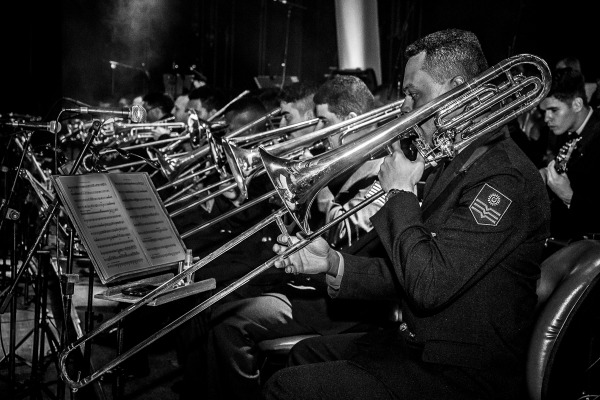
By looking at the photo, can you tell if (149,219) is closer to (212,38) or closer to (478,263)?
(478,263)

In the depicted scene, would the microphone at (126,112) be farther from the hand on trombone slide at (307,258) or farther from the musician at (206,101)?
the musician at (206,101)

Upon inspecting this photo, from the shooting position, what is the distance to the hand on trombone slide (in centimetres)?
235

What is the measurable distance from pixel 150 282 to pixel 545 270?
63.9 inches

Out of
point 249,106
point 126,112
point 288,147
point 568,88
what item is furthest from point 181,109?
point 126,112

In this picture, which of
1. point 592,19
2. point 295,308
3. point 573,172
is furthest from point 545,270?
point 592,19

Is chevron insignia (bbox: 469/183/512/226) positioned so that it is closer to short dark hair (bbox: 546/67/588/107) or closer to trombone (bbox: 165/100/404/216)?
trombone (bbox: 165/100/404/216)

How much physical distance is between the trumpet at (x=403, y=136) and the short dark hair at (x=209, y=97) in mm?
4641

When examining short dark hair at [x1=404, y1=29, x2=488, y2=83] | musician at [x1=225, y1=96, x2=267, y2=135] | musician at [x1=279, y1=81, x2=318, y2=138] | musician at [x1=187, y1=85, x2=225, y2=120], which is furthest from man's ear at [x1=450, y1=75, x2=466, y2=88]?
musician at [x1=187, y1=85, x2=225, y2=120]

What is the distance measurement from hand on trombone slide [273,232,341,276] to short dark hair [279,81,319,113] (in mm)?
2914

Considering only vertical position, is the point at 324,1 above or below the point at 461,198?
above

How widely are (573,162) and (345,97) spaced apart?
1.80 m

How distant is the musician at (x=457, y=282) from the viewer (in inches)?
78.0

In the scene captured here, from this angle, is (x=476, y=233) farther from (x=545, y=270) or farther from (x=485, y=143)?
(x=545, y=270)

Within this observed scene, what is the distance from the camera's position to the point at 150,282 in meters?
2.48
